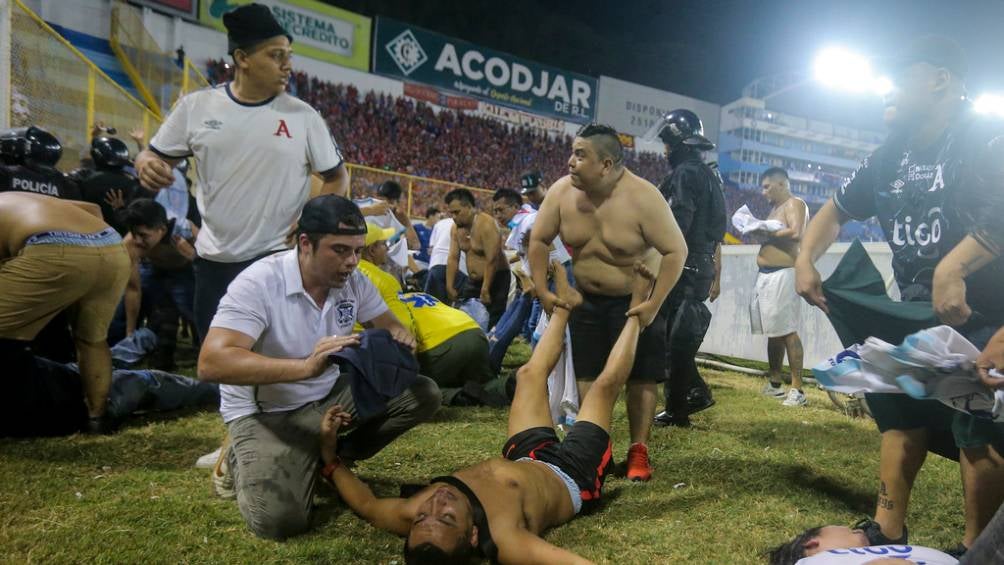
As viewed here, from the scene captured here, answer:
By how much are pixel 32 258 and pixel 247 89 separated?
1.44 meters

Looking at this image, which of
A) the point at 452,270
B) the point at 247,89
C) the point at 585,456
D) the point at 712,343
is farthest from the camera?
the point at 712,343

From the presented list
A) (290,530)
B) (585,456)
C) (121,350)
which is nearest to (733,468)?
(585,456)

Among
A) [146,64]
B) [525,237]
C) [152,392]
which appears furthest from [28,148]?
[146,64]

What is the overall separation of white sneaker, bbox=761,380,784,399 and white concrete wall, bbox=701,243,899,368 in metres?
1.93

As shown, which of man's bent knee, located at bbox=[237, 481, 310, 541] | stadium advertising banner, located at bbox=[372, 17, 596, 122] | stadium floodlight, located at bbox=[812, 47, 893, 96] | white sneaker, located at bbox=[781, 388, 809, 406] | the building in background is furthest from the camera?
the building in background

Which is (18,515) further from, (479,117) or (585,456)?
(479,117)

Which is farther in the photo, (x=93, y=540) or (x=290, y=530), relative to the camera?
(x=290, y=530)

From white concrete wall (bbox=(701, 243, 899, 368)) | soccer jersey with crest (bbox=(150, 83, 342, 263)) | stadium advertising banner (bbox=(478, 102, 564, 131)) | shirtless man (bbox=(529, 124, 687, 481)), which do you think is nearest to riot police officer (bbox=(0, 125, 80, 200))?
soccer jersey with crest (bbox=(150, 83, 342, 263))

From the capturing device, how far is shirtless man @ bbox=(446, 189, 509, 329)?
21.5ft

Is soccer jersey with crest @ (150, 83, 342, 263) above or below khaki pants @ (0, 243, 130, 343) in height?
above

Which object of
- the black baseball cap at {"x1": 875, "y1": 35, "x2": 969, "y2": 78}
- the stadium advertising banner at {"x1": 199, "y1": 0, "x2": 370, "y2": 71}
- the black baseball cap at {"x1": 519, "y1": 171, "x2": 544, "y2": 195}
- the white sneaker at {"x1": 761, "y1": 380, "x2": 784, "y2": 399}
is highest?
the stadium advertising banner at {"x1": 199, "y1": 0, "x2": 370, "y2": 71}

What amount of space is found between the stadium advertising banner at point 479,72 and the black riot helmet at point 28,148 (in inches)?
779

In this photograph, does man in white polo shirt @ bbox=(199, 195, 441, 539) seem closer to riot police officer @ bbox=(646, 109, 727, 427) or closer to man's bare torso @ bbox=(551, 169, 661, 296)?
man's bare torso @ bbox=(551, 169, 661, 296)

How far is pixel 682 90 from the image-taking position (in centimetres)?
3394
